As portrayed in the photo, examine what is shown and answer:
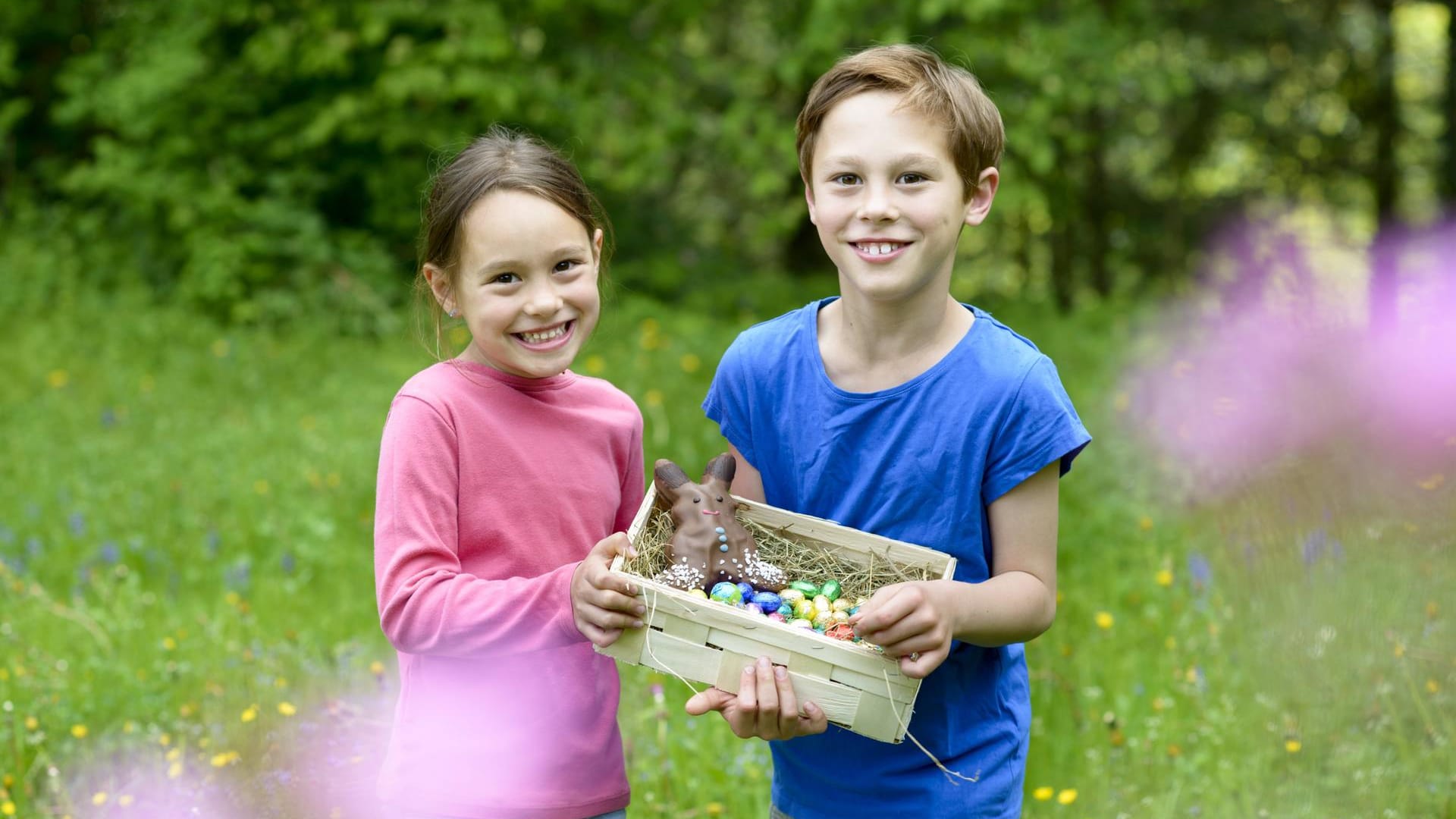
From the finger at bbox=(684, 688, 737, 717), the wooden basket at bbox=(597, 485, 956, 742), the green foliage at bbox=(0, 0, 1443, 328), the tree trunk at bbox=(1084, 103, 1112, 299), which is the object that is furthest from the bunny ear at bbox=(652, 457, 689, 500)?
the tree trunk at bbox=(1084, 103, 1112, 299)

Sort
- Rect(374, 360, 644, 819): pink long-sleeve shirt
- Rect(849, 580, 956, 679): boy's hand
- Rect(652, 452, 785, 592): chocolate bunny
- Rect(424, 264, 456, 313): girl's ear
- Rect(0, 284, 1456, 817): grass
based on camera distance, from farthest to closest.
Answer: Rect(0, 284, 1456, 817): grass, Rect(424, 264, 456, 313): girl's ear, Rect(652, 452, 785, 592): chocolate bunny, Rect(374, 360, 644, 819): pink long-sleeve shirt, Rect(849, 580, 956, 679): boy's hand

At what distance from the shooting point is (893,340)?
6.28ft

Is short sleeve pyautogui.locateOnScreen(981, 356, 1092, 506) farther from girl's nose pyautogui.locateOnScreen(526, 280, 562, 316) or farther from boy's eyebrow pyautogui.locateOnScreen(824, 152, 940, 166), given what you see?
girl's nose pyautogui.locateOnScreen(526, 280, 562, 316)

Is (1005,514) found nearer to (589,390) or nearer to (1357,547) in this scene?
(589,390)

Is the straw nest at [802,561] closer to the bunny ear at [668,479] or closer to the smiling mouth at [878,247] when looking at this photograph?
→ the bunny ear at [668,479]

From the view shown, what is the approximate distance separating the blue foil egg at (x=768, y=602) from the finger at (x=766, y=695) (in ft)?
0.66

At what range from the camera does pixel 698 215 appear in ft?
34.5

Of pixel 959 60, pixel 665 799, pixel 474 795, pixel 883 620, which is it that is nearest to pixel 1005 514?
pixel 883 620

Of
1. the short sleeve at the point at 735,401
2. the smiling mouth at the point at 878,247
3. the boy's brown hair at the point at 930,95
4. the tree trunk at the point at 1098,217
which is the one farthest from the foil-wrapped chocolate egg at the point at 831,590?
the tree trunk at the point at 1098,217

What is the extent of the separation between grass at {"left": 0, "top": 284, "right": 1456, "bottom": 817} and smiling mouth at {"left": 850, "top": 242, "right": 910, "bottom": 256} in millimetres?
790

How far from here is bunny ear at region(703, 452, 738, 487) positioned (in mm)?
1920

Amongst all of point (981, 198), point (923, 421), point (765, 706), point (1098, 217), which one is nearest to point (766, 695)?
point (765, 706)

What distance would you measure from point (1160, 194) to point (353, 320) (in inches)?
260

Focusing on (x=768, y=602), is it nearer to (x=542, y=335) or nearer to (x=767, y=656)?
(x=767, y=656)
